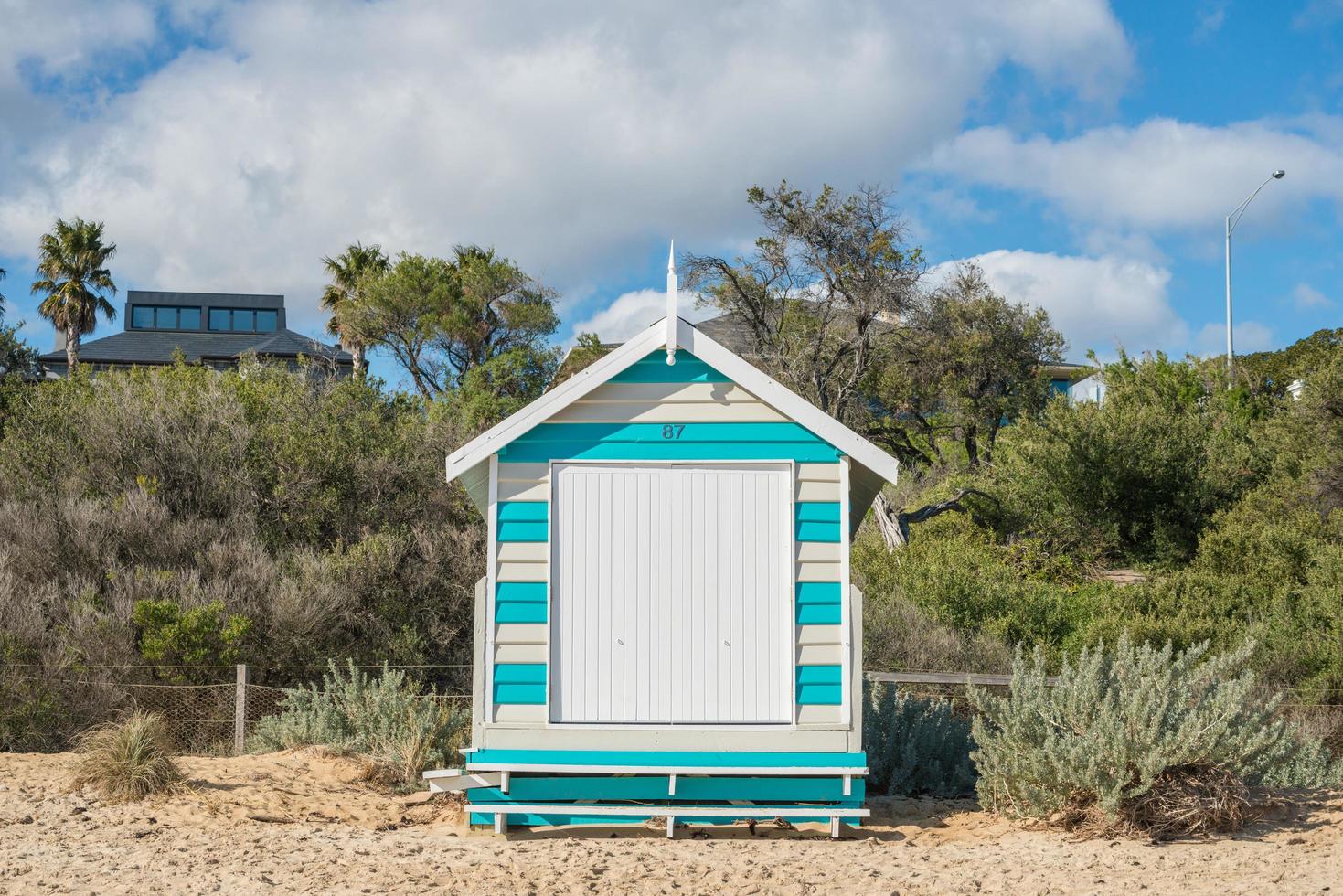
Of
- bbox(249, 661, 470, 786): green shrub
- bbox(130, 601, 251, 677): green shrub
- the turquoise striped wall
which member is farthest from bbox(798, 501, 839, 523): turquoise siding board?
bbox(130, 601, 251, 677): green shrub

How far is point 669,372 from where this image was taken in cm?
816

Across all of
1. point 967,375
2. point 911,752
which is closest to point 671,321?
point 911,752

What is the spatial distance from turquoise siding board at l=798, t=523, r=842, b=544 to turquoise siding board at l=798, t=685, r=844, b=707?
0.98 m

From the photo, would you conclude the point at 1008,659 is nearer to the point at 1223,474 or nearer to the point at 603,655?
the point at 603,655

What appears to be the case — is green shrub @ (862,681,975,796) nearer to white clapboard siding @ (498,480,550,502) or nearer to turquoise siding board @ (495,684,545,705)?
turquoise siding board @ (495,684,545,705)

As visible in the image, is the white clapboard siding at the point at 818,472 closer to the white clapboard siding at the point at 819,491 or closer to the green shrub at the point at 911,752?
the white clapboard siding at the point at 819,491

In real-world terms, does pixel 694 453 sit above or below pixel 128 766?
above

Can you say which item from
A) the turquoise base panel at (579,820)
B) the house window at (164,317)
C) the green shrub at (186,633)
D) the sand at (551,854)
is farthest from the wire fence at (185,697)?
the house window at (164,317)

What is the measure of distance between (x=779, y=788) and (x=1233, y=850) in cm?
280

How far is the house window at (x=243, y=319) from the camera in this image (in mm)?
50062

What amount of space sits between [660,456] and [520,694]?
Answer: 6.14 feet

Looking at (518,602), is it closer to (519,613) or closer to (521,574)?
(519,613)

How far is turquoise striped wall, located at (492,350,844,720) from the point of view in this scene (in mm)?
7871

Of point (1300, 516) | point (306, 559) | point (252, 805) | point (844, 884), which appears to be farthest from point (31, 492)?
point (1300, 516)
